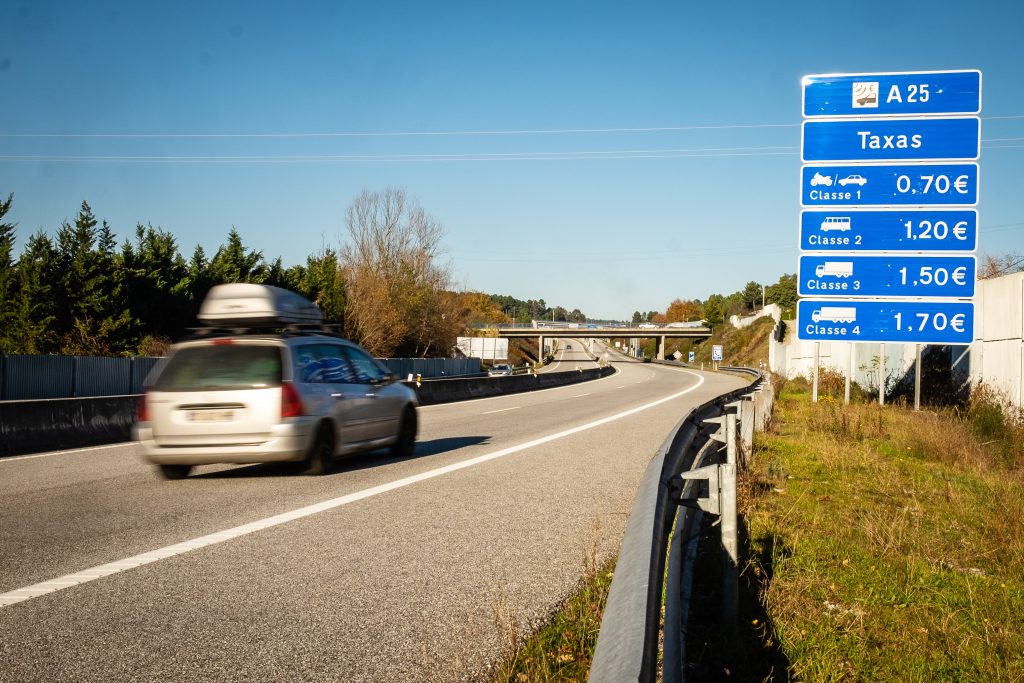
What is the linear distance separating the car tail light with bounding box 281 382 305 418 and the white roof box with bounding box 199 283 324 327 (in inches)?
49.8

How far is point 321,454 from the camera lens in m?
10.3

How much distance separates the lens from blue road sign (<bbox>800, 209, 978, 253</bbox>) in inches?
681

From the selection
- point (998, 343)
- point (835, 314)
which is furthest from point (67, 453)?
point (998, 343)

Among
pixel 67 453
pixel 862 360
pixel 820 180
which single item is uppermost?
pixel 820 180

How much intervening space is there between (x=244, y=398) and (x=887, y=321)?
13481 mm

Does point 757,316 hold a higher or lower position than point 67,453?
higher

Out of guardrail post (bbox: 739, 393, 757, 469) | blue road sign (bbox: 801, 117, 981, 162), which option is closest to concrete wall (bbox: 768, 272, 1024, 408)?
blue road sign (bbox: 801, 117, 981, 162)

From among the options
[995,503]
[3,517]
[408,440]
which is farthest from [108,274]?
[995,503]

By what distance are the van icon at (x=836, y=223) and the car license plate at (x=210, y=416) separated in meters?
13.4

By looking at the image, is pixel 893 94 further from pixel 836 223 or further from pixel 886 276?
pixel 886 276

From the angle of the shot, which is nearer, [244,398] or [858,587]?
[858,587]

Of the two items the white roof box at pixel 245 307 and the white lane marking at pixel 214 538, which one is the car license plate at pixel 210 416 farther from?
the white lane marking at pixel 214 538

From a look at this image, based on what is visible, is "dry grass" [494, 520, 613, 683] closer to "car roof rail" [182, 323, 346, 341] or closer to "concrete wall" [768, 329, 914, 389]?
"car roof rail" [182, 323, 346, 341]

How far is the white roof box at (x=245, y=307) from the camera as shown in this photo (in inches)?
418
